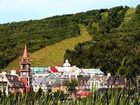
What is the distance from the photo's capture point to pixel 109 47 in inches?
6083

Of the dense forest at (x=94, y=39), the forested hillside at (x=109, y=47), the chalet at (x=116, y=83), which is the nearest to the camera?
the chalet at (x=116, y=83)

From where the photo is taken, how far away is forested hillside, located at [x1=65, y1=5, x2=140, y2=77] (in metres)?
144

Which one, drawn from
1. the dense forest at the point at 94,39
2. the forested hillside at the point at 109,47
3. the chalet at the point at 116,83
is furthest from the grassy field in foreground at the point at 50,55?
the chalet at the point at 116,83

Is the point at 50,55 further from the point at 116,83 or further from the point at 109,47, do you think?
the point at 116,83

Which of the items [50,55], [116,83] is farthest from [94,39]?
[116,83]

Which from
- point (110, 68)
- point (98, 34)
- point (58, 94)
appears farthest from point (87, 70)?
point (58, 94)

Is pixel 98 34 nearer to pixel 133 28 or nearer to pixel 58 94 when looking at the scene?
→ pixel 133 28

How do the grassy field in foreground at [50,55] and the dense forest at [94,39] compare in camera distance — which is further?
the grassy field in foreground at [50,55]

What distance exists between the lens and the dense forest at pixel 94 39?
486ft

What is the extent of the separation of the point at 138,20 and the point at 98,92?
17614cm

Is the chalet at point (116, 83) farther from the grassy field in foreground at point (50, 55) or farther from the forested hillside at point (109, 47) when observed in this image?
the grassy field in foreground at point (50, 55)

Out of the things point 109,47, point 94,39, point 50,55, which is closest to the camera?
point 109,47

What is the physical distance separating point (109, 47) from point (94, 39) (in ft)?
61.6

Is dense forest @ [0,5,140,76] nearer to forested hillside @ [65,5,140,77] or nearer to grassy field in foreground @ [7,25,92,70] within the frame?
forested hillside @ [65,5,140,77]
